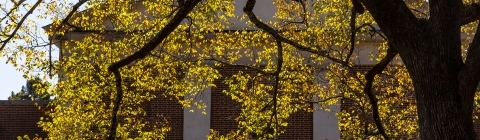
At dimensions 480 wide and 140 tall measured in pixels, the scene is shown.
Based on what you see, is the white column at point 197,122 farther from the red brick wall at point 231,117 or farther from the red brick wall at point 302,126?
the red brick wall at point 302,126

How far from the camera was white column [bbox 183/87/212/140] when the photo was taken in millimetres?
22109

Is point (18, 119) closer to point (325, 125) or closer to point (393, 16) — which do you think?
point (325, 125)

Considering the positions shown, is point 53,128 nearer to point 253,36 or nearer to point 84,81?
point 84,81

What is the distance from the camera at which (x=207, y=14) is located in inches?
529

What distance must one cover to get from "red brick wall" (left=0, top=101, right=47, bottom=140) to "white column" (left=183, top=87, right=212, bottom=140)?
481 cm

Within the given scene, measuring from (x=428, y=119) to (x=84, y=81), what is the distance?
803cm

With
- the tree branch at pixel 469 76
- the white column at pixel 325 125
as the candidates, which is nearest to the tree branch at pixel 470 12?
the tree branch at pixel 469 76

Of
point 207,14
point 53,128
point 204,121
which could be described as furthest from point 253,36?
point 204,121

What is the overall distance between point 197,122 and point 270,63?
6.62 metres

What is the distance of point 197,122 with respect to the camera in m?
22.2

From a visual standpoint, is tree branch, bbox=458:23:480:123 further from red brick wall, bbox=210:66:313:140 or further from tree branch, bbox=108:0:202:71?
red brick wall, bbox=210:66:313:140

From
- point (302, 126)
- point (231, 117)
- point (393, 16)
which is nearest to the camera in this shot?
point (393, 16)

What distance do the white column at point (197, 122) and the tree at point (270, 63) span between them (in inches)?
175

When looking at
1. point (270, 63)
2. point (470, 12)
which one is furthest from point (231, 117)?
point (470, 12)
